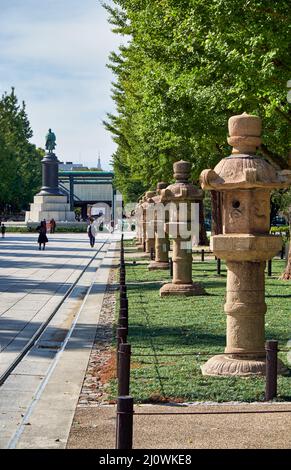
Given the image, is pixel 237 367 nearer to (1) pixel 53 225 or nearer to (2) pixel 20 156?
(1) pixel 53 225

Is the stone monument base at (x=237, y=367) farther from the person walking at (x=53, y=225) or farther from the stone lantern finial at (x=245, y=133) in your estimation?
the person walking at (x=53, y=225)

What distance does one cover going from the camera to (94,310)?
19.4m

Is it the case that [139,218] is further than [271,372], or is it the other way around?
[139,218]

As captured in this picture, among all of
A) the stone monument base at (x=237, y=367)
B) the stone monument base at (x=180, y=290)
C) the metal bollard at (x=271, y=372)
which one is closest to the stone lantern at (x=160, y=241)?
the stone monument base at (x=180, y=290)

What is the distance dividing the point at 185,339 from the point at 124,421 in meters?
7.76

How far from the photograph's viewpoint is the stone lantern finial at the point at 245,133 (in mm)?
Answer: 11414

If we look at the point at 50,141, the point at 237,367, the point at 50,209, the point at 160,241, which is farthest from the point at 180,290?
the point at 50,141

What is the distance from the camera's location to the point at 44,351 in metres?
13.7

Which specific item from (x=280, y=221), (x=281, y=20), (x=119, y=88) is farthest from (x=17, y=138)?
(x=281, y=20)

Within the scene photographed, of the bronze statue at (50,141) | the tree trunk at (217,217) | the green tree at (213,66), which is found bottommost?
the tree trunk at (217,217)

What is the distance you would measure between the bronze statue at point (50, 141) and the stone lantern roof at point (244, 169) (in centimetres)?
8522

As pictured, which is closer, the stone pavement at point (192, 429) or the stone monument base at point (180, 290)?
the stone pavement at point (192, 429)

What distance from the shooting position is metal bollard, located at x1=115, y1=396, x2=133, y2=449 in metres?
6.40

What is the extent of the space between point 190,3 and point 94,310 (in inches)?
278
